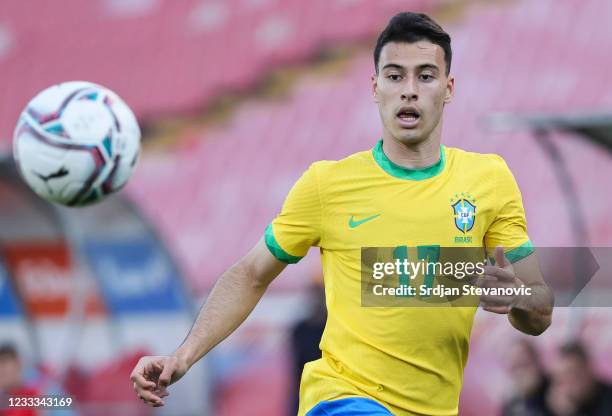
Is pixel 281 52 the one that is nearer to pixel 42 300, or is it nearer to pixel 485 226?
pixel 42 300

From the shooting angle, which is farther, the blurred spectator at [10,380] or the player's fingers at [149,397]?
the blurred spectator at [10,380]

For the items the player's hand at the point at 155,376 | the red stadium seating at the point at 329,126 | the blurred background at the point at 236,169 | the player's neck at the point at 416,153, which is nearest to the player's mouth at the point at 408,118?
the player's neck at the point at 416,153

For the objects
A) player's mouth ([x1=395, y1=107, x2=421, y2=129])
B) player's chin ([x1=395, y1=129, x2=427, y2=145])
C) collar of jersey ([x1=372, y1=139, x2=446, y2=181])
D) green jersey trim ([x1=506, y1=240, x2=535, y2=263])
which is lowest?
green jersey trim ([x1=506, y1=240, x2=535, y2=263])

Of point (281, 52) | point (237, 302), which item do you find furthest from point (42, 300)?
point (237, 302)

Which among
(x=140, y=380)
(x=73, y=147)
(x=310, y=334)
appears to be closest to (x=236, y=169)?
(x=310, y=334)

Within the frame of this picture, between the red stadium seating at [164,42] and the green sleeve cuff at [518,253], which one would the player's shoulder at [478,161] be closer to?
the green sleeve cuff at [518,253]

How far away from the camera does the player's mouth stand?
16.7 ft

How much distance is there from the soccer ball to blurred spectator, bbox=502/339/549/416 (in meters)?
4.89

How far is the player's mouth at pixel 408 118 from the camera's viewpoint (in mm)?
5078

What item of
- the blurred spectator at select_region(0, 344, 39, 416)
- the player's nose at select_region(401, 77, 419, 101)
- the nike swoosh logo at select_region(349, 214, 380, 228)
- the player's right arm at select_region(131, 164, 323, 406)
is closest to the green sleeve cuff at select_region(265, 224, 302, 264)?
the player's right arm at select_region(131, 164, 323, 406)

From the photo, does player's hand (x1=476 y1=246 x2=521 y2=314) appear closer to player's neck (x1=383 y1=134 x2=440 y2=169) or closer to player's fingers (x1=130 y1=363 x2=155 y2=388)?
player's neck (x1=383 y1=134 x2=440 y2=169)

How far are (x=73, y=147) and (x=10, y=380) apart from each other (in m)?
3.45

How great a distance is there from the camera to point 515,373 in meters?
10.1

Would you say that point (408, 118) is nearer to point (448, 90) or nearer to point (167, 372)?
point (448, 90)
